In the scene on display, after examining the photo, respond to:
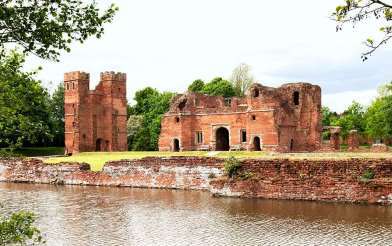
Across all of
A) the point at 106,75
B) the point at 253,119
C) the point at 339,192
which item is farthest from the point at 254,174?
the point at 106,75

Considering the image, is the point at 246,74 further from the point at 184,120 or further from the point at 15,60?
the point at 15,60

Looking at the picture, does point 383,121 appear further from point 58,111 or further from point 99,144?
point 58,111

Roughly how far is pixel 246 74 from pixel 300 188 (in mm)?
63825

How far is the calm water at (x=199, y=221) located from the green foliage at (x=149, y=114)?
44224 mm

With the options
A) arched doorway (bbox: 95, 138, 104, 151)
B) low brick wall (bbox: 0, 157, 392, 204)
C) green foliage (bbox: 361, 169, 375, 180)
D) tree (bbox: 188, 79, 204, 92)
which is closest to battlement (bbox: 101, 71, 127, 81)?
arched doorway (bbox: 95, 138, 104, 151)

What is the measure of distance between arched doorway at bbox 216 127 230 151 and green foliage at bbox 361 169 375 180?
32098 millimetres

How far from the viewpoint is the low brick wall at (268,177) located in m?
18.0

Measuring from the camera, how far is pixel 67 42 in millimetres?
8219

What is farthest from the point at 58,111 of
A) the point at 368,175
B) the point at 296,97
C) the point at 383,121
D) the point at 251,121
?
the point at 368,175

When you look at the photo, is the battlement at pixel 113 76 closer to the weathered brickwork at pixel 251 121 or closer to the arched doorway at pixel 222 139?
the weathered brickwork at pixel 251 121

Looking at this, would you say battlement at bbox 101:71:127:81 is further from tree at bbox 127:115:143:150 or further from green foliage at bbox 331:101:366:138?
green foliage at bbox 331:101:366:138

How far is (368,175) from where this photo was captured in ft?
59.4

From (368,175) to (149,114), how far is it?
2077 inches

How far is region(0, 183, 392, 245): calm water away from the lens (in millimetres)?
12453
